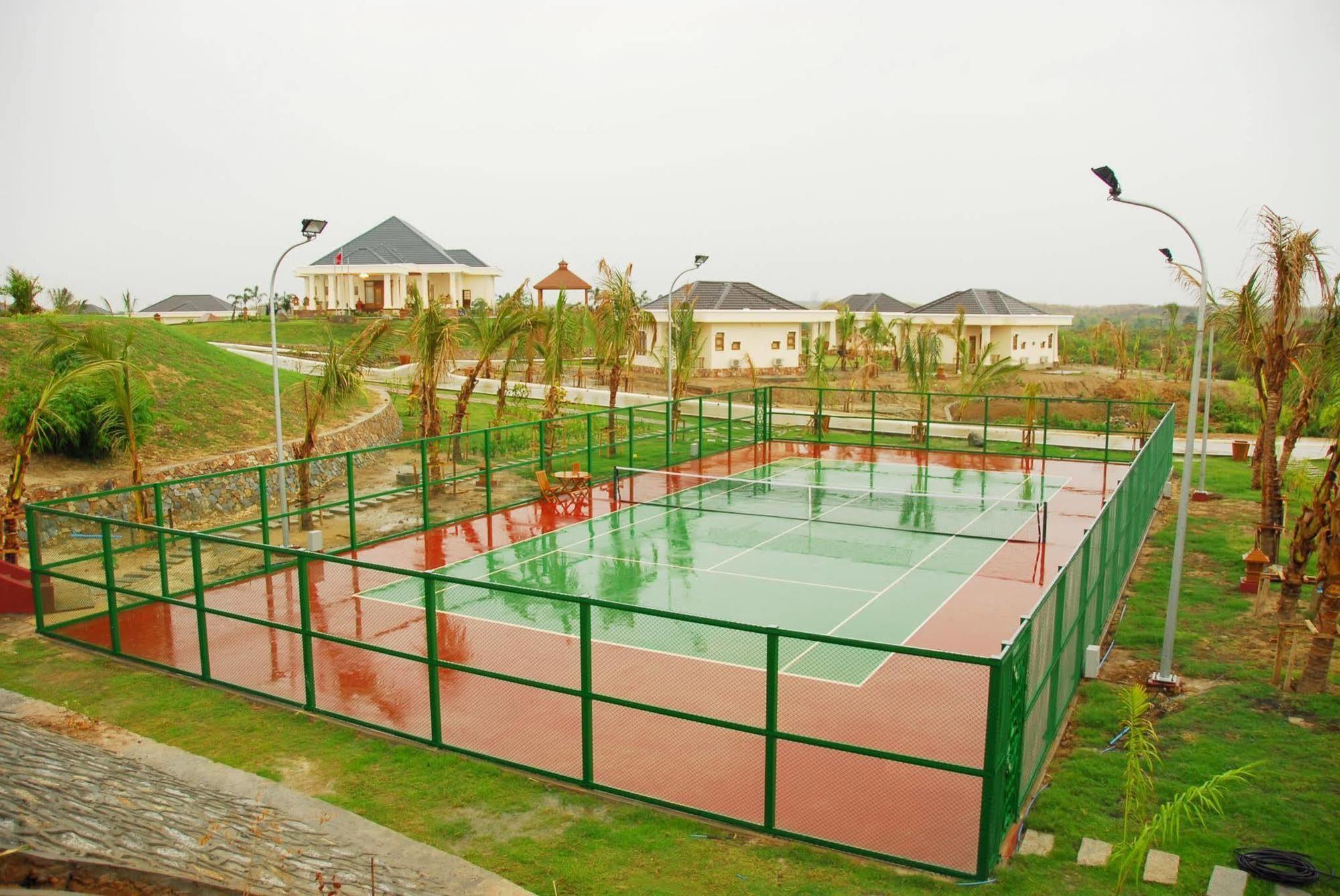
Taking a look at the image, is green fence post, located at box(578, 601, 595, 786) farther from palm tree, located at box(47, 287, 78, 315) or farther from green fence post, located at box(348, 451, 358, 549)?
palm tree, located at box(47, 287, 78, 315)

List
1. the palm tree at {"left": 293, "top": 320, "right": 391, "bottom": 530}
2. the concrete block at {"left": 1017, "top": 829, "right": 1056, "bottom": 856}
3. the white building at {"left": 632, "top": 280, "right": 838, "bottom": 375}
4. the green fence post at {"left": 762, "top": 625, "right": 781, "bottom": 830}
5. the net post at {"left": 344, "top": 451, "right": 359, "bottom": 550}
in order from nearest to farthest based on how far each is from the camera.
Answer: the concrete block at {"left": 1017, "top": 829, "right": 1056, "bottom": 856}, the green fence post at {"left": 762, "top": 625, "right": 781, "bottom": 830}, the net post at {"left": 344, "top": 451, "right": 359, "bottom": 550}, the palm tree at {"left": 293, "top": 320, "right": 391, "bottom": 530}, the white building at {"left": 632, "top": 280, "right": 838, "bottom": 375}

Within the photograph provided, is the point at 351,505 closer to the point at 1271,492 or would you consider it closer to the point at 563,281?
the point at 1271,492

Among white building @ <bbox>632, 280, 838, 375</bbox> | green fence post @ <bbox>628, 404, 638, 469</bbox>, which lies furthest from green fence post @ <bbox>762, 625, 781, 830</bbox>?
white building @ <bbox>632, 280, 838, 375</bbox>

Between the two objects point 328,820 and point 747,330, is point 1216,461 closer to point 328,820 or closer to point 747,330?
point 747,330

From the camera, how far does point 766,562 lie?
1773 centimetres

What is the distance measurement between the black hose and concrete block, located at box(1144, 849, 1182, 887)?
481 mm

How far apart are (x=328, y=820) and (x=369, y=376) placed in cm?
3728

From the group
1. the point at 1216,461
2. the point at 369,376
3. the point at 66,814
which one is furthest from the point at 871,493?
the point at 369,376

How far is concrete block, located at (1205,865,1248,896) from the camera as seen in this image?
7.72 meters

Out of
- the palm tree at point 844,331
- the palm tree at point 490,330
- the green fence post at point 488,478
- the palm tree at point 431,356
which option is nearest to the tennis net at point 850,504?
the green fence post at point 488,478

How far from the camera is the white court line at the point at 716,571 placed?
16.1m

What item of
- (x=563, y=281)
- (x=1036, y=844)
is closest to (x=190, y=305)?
(x=563, y=281)

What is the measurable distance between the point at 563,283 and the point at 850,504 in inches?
1297

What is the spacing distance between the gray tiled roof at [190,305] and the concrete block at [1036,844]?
92.0 meters
